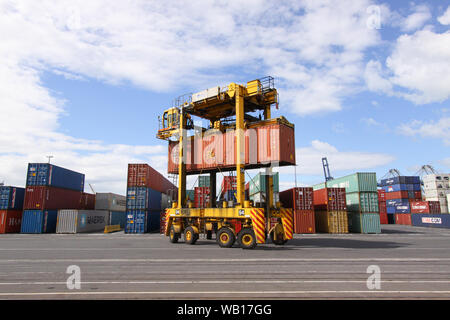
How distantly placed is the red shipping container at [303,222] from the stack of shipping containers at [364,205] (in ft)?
20.3

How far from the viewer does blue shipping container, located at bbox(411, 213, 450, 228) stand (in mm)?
41231

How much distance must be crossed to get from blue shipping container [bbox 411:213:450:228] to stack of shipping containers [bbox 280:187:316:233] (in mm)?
26516

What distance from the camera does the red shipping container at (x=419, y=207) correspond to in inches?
1906

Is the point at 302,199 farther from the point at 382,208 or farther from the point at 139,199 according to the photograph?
the point at 382,208

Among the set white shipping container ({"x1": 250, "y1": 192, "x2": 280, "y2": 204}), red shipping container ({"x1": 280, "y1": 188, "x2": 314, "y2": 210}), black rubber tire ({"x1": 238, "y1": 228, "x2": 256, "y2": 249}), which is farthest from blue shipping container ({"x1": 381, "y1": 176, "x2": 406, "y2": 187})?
black rubber tire ({"x1": 238, "y1": 228, "x2": 256, "y2": 249})

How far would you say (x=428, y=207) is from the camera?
4809cm

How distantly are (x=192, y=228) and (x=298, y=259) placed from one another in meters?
8.52

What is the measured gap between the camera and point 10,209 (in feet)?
97.9

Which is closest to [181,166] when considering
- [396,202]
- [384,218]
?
[384,218]

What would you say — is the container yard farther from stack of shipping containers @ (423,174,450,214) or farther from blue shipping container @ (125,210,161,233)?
stack of shipping containers @ (423,174,450,214)

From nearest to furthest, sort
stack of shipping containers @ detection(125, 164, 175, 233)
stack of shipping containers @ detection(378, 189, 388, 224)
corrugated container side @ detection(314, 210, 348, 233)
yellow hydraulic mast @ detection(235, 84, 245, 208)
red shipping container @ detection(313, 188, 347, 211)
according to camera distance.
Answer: yellow hydraulic mast @ detection(235, 84, 245, 208), stack of shipping containers @ detection(125, 164, 175, 233), corrugated container side @ detection(314, 210, 348, 233), red shipping container @ detection(313, 188, 347, 211), stack of shipping containers @ detection(378, 189, 388, 224)

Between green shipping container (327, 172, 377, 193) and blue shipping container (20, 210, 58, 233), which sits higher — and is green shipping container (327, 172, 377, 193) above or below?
above

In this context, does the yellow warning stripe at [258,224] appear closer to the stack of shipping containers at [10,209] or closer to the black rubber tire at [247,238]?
the black rubber tire at [247,238]

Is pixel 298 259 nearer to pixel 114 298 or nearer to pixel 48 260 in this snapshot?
pixel 114 298
